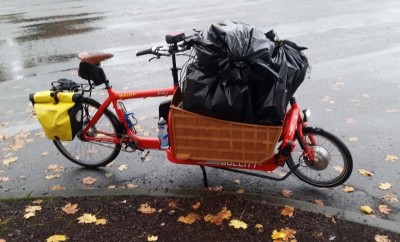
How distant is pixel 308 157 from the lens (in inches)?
148

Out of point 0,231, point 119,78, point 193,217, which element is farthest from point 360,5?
point 0,231

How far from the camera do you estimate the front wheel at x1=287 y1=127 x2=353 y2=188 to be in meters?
3.71

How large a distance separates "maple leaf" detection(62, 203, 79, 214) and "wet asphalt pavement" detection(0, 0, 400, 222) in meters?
0.55

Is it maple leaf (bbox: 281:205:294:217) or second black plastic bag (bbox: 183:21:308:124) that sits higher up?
second black plastic bag (bbox: 183:21:308:124)

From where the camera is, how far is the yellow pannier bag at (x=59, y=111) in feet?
12.9

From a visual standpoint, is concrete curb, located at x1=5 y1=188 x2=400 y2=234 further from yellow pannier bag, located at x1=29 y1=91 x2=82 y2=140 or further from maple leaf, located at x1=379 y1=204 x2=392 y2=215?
yellow pannier bag, located at x1=29 y1=91 x2=82 y2=140

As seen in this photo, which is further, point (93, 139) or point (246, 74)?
point (93, 139)

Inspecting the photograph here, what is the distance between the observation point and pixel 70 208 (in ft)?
12.0

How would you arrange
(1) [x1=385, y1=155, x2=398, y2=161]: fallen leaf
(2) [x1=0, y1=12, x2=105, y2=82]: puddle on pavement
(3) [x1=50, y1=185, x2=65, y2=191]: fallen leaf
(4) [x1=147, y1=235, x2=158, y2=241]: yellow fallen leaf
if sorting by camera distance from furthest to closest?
(2) [x1=0, y1=12, x2=105, y2=82]: puddle on pavement < (1) [x1=385, y1=155, x2=398, y2=161]: fallen leaf < (3) [x1=50, y1=185, x2=65, y2=191]: fallen leaf < (4) [x1=147, y1=235, x2=158, y2=241]: yellow fallen leaf

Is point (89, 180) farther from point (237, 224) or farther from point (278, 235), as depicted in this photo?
point (278, 235)

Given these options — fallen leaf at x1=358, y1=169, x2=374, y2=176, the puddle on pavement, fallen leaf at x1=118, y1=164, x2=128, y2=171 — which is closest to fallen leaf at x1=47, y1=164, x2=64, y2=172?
fallen leaf at x1=118, y1=164, x2=128, y2=171

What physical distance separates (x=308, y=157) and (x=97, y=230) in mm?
2080

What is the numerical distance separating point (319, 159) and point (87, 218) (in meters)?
2.25

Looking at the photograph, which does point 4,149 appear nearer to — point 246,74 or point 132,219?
point 132,219
